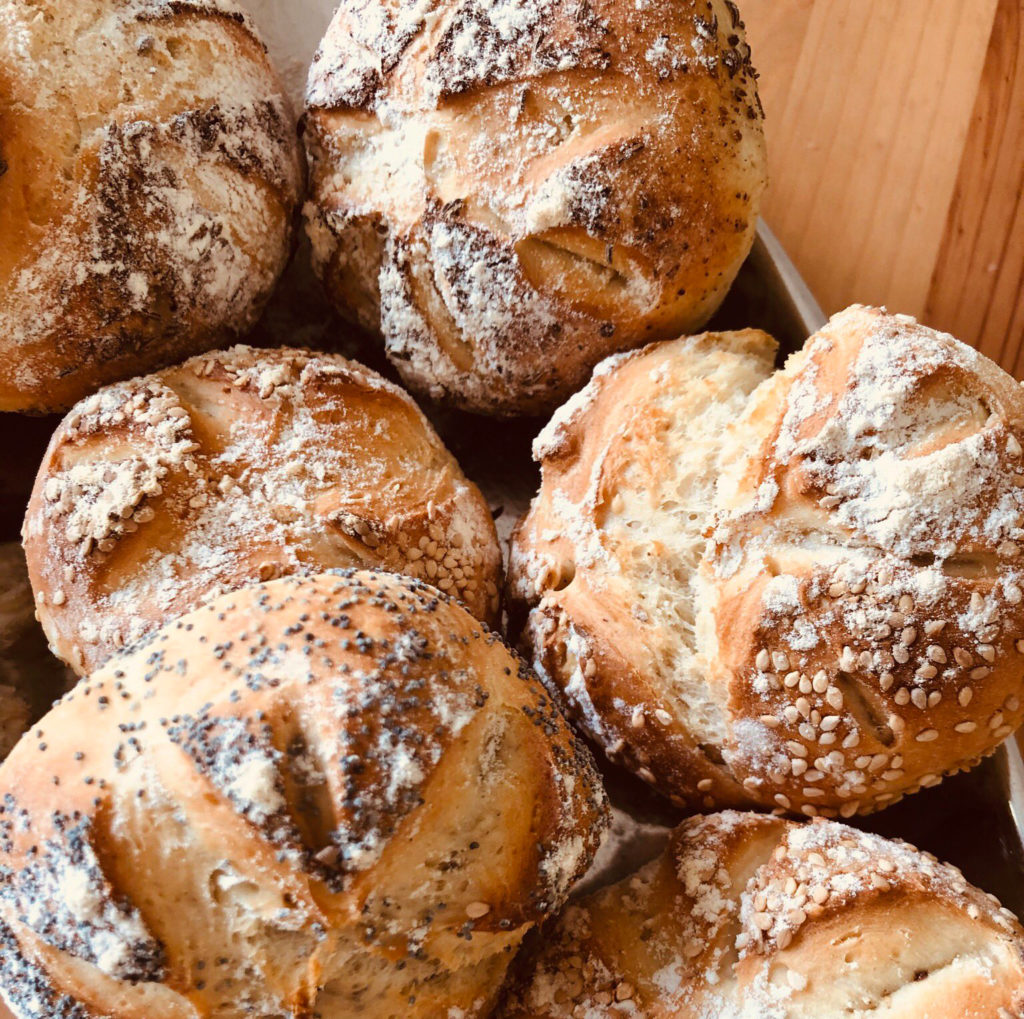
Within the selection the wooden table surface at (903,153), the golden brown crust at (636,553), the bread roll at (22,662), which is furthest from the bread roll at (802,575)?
the bread roll at (22,662)

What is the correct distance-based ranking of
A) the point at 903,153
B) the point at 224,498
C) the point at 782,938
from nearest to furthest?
the point at 782,938 → the point at 224,498 → the point at 903,153

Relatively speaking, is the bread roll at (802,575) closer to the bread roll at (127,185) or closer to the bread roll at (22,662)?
the bread roll at (127,185)

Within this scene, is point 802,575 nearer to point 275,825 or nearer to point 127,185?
point 275,825

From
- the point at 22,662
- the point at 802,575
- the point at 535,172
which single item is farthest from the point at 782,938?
the point at 22,662

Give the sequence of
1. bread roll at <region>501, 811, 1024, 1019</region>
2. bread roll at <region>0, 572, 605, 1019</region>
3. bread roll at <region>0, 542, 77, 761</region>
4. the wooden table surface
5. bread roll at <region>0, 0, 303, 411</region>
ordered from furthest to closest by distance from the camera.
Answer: the wooden table surface, bread roll at <region>0, 542, 77, 761</region>, bread roll at <region>0, 0, 303, 411</region>, bread roll at <region>501, 811, 1024, 1019</region>, bread roll at <region>0, 572, 605, 1019</region>

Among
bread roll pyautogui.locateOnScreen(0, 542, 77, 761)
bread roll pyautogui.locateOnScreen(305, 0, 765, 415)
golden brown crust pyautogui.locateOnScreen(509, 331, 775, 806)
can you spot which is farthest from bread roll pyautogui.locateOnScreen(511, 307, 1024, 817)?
bread roll pyautogui.locateOnScreen(0, 542, 77, 761)

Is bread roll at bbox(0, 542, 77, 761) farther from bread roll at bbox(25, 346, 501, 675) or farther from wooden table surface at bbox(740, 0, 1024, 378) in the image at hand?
wooden table surface at bbox(740, 0, 1024, 378)
